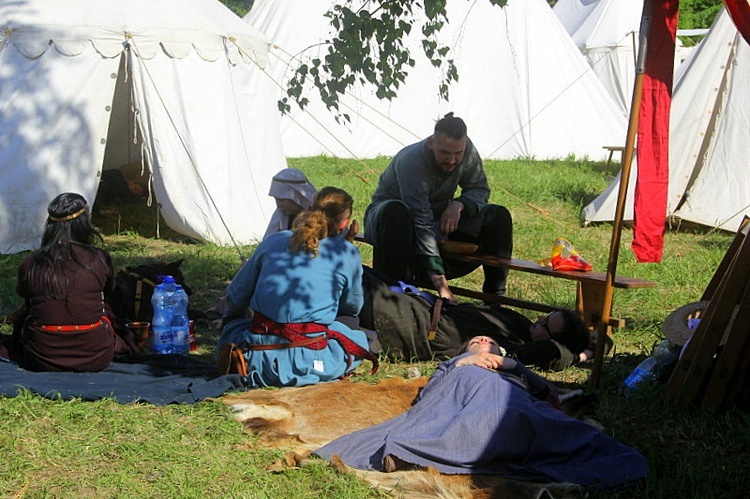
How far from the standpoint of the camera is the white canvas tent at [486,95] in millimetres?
13797

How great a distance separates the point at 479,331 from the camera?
5.18 m

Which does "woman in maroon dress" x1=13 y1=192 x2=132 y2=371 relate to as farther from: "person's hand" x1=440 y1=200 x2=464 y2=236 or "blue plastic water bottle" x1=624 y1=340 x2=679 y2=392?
"blue plastic water bottle" x1=624 y1=340 x2=679 y2=392

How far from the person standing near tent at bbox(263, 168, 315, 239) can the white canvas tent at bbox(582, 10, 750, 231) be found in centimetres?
457

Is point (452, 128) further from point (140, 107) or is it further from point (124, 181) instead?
point (124, 181)

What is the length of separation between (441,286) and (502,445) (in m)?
2.11

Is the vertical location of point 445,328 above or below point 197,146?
below

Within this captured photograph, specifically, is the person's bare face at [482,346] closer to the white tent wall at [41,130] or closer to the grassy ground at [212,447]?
the grassy ground at [212,447]

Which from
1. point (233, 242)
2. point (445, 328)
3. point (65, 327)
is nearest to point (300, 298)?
point (445, 328)

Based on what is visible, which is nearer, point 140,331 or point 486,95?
point 140,331

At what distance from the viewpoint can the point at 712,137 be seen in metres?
9.25

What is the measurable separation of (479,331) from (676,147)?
509 centimetres

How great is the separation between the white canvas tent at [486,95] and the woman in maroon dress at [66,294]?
9066 millimetres

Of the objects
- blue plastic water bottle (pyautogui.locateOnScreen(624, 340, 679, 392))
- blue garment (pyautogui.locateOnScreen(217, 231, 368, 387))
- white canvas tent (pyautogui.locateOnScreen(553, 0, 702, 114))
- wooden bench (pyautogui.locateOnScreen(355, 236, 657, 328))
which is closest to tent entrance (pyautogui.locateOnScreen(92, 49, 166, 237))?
wooden bench (pyautogui.locateOnScreen(355, 236, 657, 328))

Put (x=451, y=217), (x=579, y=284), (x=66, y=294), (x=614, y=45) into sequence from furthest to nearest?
1. (x=614, y=45)
2. (x=451, y=217)
3. (x=579, y=284)
4. (x=66, y=294)
